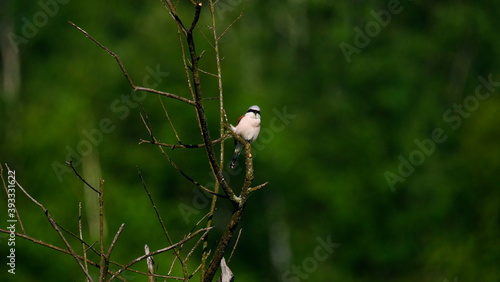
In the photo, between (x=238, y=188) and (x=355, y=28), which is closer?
(x=238, y=188)

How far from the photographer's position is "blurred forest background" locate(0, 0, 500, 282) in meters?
15.9

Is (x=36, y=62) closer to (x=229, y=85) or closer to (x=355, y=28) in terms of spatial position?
(x=229, y=85)

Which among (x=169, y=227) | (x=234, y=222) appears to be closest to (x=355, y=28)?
(x=169, y=227)

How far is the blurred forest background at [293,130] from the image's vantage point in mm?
15898

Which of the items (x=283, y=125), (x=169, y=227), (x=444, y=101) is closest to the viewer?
(x=169, y=227)

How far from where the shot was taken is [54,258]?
1467cm

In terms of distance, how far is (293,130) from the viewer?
22.5 meters

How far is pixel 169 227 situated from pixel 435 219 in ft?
26.0

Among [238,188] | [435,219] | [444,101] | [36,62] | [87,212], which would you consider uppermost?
[36,62]

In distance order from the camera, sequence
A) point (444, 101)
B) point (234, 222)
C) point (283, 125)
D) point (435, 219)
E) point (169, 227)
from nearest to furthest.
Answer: point (234, 222), point (169, 227), point (283, 125), point (435, 219), point (444, 101)

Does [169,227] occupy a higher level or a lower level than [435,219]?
higher

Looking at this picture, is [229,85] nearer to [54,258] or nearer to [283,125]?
[283,125]

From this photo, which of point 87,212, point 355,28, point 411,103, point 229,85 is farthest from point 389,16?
point 87,212

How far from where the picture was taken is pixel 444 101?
2866cm
